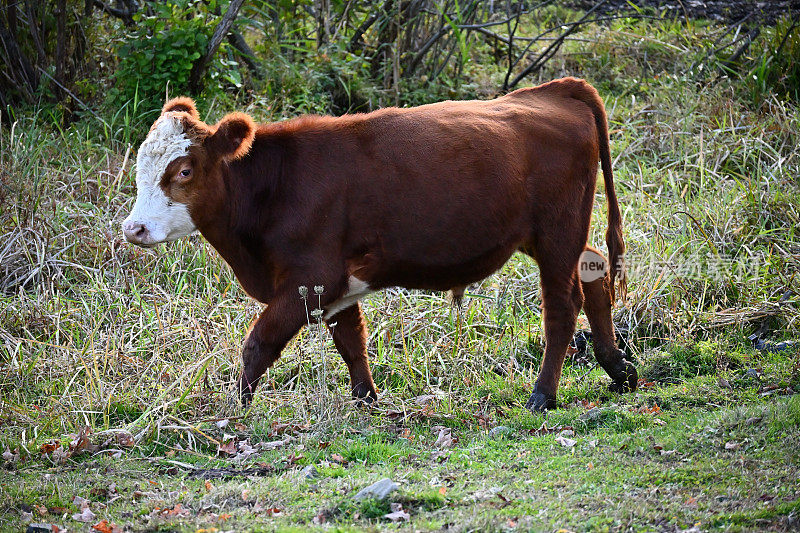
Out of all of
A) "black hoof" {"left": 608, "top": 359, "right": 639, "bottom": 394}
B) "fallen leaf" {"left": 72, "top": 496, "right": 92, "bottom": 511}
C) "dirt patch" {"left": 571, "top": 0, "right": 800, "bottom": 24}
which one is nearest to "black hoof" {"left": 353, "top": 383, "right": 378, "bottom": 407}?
"black hoof" {"left": 608, "top": 359, "right": 639, "bottom": 394}

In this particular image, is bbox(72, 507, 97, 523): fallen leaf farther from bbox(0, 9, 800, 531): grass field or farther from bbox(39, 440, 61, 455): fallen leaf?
bbox(39, 440, 61, 455): fallen leaf

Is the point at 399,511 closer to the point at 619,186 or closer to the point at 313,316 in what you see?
the point at 313,316

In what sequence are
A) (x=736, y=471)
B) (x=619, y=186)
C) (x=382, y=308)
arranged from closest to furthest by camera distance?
(x=736, y=471), (x=382, y=308), (x=619, y=186)

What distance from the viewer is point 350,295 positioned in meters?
5.64

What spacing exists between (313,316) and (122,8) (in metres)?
6.46

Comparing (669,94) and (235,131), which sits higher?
(235,131)

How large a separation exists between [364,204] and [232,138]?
861mm

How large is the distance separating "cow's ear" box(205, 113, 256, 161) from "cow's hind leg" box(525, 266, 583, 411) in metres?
2.00

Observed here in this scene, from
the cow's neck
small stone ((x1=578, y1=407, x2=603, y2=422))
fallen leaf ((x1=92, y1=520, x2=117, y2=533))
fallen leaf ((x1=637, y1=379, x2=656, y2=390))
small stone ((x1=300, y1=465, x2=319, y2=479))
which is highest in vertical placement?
the cow's neck

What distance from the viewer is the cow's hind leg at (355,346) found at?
597cm

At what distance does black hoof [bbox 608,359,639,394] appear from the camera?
Answer: 6246 mm

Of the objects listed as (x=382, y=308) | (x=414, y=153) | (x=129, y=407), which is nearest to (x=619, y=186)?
(x=382, y=308)

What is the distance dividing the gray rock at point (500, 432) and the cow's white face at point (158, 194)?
2.14 meters

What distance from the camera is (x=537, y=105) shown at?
611cm
